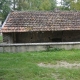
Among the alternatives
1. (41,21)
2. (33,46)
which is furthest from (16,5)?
(33,46)

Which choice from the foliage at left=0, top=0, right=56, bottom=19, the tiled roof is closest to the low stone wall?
the tiled roof

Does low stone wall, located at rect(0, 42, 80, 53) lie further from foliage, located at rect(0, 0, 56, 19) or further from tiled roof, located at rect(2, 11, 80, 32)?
foliage, located at rect(0, 0, 56, 19)

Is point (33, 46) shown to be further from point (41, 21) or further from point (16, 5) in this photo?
point (16, 5)

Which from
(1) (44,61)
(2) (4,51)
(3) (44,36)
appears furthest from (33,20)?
(1) (44,61)

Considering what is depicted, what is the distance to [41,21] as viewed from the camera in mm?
17312

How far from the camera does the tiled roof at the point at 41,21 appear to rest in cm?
1628

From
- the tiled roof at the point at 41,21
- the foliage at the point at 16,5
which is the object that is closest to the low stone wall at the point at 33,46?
the tiled roof at the point at 41,21

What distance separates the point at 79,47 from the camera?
15.1 meters

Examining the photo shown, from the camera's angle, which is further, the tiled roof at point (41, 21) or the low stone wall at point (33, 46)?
the tiled roof at point (41, 21)

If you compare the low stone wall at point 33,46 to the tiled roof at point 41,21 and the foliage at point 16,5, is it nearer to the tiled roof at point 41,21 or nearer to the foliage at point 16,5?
the tiled roof at point 41,21

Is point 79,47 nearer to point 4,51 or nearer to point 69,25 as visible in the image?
point 69,25

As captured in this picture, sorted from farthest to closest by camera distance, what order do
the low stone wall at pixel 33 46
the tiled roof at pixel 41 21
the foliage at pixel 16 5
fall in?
the foliage at pixel 16 5, the tiled roof at pixel 41 21, the low stone wall at pixel 33 46

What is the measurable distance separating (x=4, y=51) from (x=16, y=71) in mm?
5700

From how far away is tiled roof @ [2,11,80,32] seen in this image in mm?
16281
